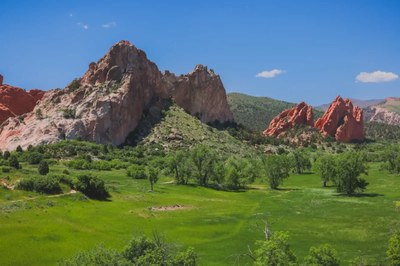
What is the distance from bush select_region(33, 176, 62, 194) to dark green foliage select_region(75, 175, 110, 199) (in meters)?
5.41

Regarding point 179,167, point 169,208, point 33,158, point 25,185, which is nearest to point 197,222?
point 169,208

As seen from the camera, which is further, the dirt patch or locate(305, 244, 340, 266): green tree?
the dirt patch

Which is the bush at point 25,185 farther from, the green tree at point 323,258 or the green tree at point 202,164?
the green tree at point 323,258

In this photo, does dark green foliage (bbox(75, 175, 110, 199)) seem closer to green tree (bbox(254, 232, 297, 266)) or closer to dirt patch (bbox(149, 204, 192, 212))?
dirt patch (bbox(149, 204, 192, 212))

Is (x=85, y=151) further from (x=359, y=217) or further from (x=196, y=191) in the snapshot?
(x=359, y=217)

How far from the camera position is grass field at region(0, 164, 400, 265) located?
193 ft

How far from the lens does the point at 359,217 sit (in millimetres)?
82812

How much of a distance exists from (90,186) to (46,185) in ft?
33.9

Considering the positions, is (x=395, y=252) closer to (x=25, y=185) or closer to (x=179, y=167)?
(x=25, y=185)

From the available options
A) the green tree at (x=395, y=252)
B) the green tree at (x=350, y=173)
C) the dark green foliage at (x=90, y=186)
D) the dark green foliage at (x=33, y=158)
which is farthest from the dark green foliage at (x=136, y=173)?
the green tree at (x=395, y=252)

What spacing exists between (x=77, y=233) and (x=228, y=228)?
84.0 feet

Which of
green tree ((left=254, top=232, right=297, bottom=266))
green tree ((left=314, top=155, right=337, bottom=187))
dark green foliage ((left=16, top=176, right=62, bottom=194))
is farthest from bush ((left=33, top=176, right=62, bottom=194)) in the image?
green tree ((left=314, top=155, right=337, bottom=187))

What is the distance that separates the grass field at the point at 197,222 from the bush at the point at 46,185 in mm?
2620

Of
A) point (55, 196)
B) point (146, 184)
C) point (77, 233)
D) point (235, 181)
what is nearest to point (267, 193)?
point (235, 181)
